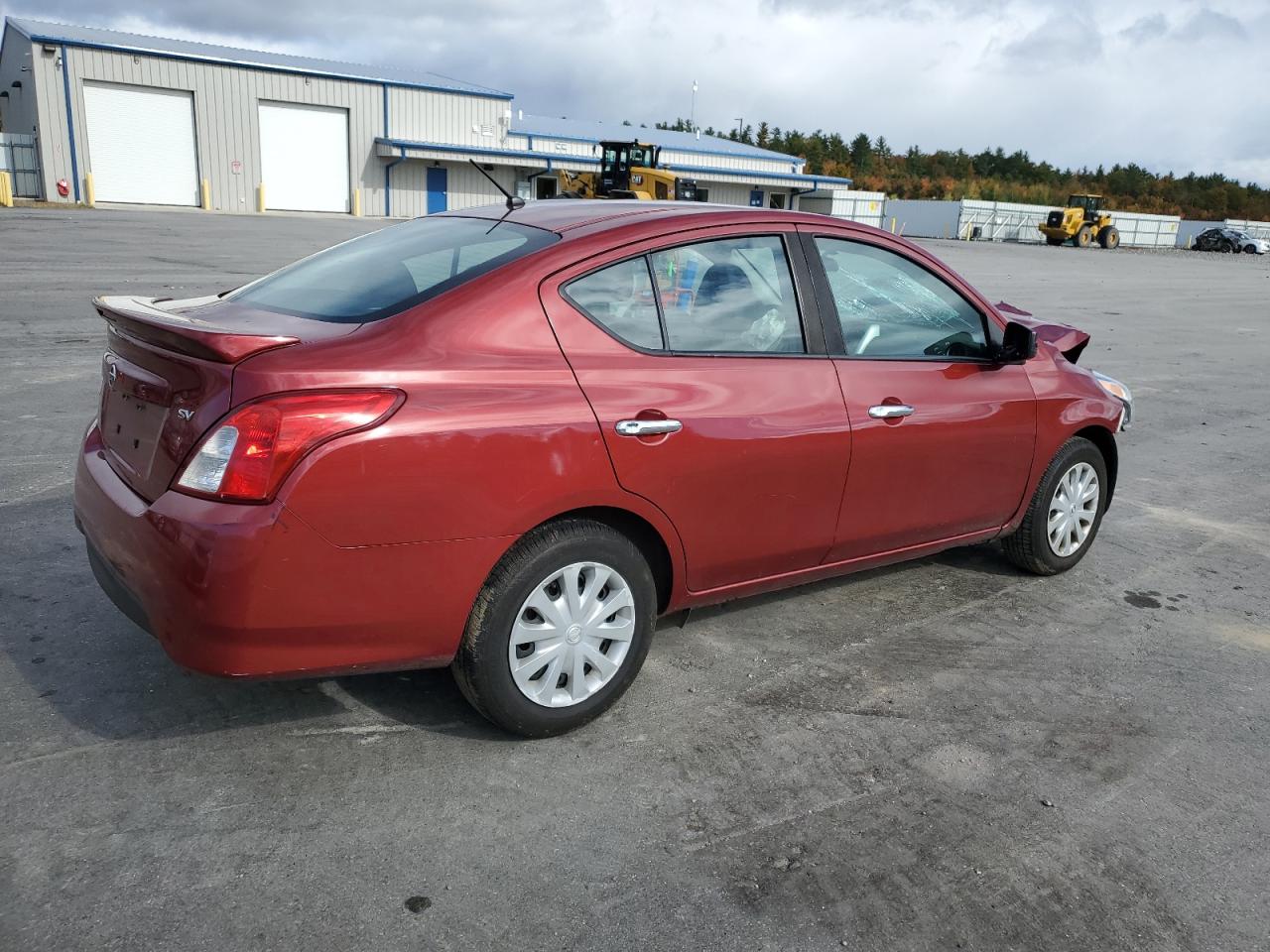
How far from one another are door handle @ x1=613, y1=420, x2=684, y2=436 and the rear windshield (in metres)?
0.64

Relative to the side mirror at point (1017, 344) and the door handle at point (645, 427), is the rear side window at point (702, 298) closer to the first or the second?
the door handle at point (645, 427)

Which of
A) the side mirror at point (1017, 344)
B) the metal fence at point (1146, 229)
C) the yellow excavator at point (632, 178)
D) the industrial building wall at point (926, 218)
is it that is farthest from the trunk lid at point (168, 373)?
the metal fence at point (1146, 229)

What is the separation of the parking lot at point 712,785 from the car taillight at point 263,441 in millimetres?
902

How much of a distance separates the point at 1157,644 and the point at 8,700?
427cm

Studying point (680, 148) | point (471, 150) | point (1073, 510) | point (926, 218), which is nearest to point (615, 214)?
point (1073, 510)

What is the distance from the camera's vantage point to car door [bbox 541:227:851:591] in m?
3.20

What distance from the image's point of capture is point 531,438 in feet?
9.74

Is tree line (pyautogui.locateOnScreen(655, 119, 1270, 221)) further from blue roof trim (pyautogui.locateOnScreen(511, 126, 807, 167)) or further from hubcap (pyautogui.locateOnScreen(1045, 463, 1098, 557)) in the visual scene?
hubcap (pyautogui.locateOnScreen(1045, 463, 1098, 557))

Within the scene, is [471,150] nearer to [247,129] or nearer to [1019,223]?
[247,129]

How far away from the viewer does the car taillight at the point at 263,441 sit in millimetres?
2648

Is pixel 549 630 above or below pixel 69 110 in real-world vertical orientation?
below

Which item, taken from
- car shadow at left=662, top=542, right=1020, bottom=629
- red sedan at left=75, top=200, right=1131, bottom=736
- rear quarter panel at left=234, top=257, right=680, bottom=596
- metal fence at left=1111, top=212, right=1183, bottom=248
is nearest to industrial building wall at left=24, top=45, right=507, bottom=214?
metal fence at left=1111, top=212, right=1183, bottom=248

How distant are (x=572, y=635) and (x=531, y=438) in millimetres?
648

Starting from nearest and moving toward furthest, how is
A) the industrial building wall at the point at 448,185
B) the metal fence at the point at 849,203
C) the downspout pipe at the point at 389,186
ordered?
the downspout pipe at the point at 389,186 → the industrial building wall at the point at 448,185 → the metal fence at the point at 849,203
